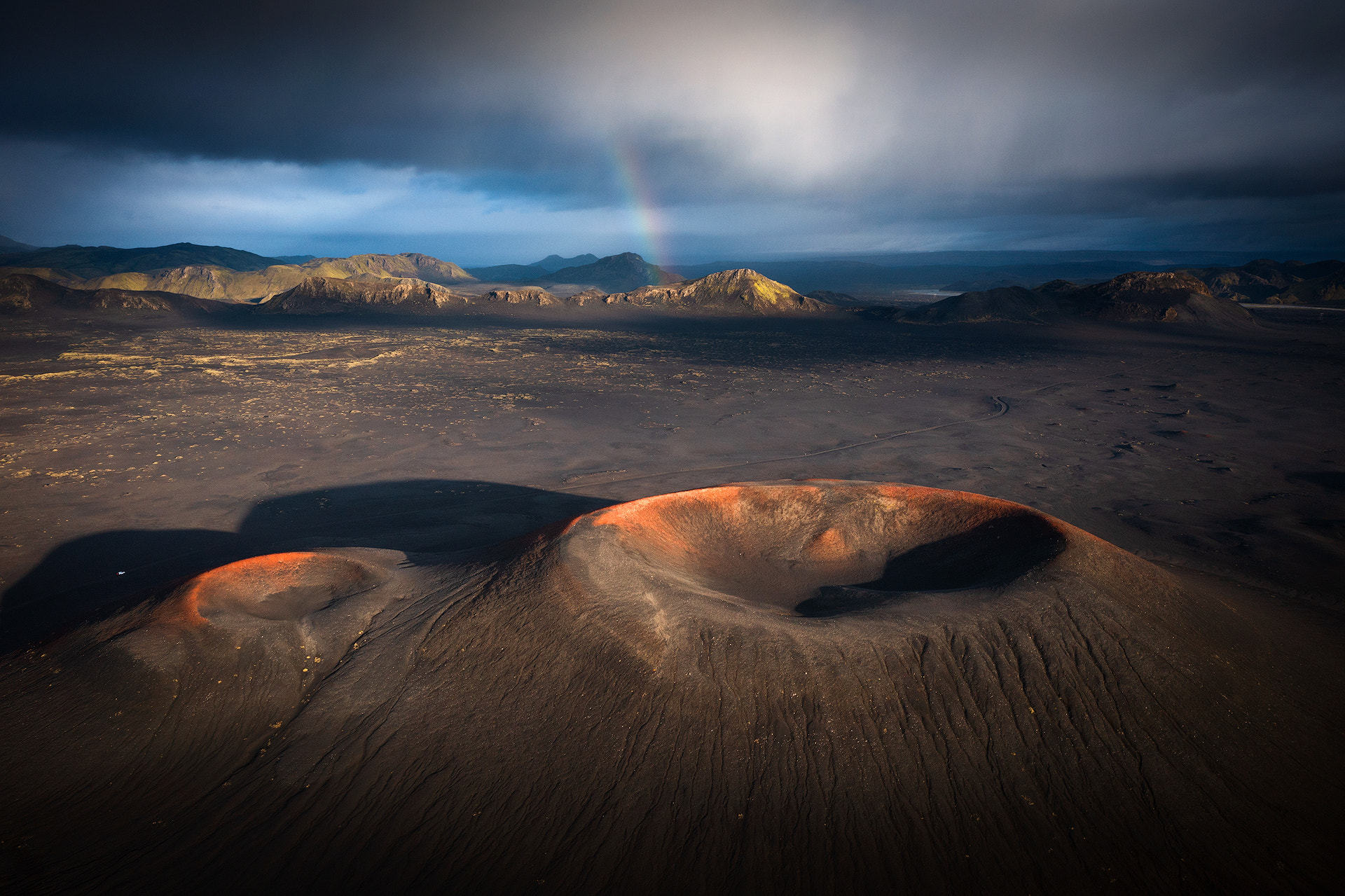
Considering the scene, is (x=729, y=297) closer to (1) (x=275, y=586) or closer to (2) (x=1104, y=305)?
(2) (x=1104, y=305)

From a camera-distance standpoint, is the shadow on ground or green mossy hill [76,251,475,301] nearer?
the shadow on ground

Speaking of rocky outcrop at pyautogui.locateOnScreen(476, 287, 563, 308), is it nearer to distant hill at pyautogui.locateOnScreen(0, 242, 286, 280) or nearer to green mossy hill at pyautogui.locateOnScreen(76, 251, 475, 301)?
green mossy hill at pyautogui.locateOnScreen(76, 251, 475, 301)

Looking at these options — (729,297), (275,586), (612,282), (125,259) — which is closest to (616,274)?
(612,282)

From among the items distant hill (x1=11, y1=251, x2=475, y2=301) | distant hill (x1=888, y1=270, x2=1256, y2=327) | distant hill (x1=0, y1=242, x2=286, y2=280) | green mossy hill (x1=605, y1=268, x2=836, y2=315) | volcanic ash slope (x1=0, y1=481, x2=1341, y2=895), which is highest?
distant hill (x1=0, y1=242, x2=286, y2=280)

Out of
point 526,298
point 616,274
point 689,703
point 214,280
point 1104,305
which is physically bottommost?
point 689,703

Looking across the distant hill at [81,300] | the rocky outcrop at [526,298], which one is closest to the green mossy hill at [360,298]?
the rocky outcrop at [526,298]

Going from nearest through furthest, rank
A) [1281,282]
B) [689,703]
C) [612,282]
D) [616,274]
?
[689,703]
[1281,282]
[612,282]
[616,274]

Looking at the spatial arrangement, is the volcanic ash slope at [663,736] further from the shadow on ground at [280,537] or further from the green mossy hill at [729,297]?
the green mossy hill at [729,297]

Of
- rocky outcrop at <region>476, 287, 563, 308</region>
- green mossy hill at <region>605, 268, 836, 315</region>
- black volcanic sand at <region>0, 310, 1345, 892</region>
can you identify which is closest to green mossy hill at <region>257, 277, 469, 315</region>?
rocky outcrop at <region>476, 287, 563, 308</region>
